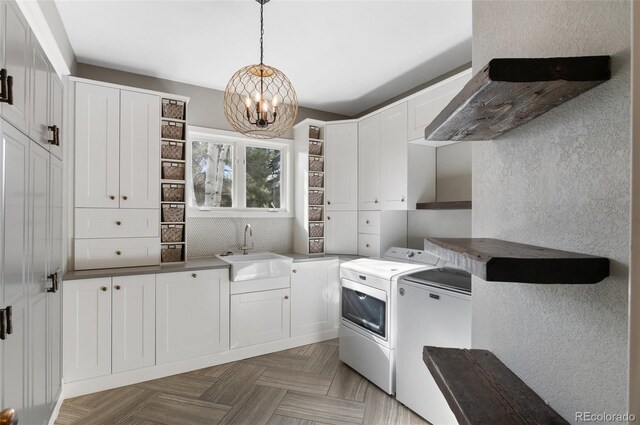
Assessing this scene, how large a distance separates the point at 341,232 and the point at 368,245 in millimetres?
391

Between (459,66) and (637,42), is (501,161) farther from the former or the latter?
(459,66)

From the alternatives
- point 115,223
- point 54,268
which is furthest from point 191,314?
point 54,268

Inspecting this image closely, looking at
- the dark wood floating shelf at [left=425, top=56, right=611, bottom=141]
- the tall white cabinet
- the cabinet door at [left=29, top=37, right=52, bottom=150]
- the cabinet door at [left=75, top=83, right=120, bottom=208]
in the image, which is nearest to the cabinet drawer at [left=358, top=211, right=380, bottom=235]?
the tall white cabinet

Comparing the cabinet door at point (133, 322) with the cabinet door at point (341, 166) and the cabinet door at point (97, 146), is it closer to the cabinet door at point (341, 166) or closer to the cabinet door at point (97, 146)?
the cabinet door at point (97, 146)

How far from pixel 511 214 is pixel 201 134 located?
3324 millimetres

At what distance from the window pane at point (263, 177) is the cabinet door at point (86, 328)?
1.73 m

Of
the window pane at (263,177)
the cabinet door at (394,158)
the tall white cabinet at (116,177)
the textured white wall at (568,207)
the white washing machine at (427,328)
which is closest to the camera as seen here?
the textured white wall at (568,207)

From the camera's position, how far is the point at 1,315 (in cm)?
114

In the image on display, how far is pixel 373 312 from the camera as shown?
2.64m

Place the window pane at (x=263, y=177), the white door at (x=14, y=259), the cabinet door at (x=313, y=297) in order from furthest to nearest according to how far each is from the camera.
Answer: the window pane at (x=263, y=177), the cabinet door at (x=313, y=297), the white door at (x=14, y=259)

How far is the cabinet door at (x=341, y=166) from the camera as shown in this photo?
12.1 ft

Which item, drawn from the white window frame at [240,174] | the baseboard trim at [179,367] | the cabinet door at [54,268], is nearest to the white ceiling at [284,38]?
the white window frame at [240,174]

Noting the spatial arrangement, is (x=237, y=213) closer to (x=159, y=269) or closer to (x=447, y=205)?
(x=159, y=269)

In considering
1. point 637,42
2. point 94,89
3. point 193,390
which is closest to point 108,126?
point 94,89
